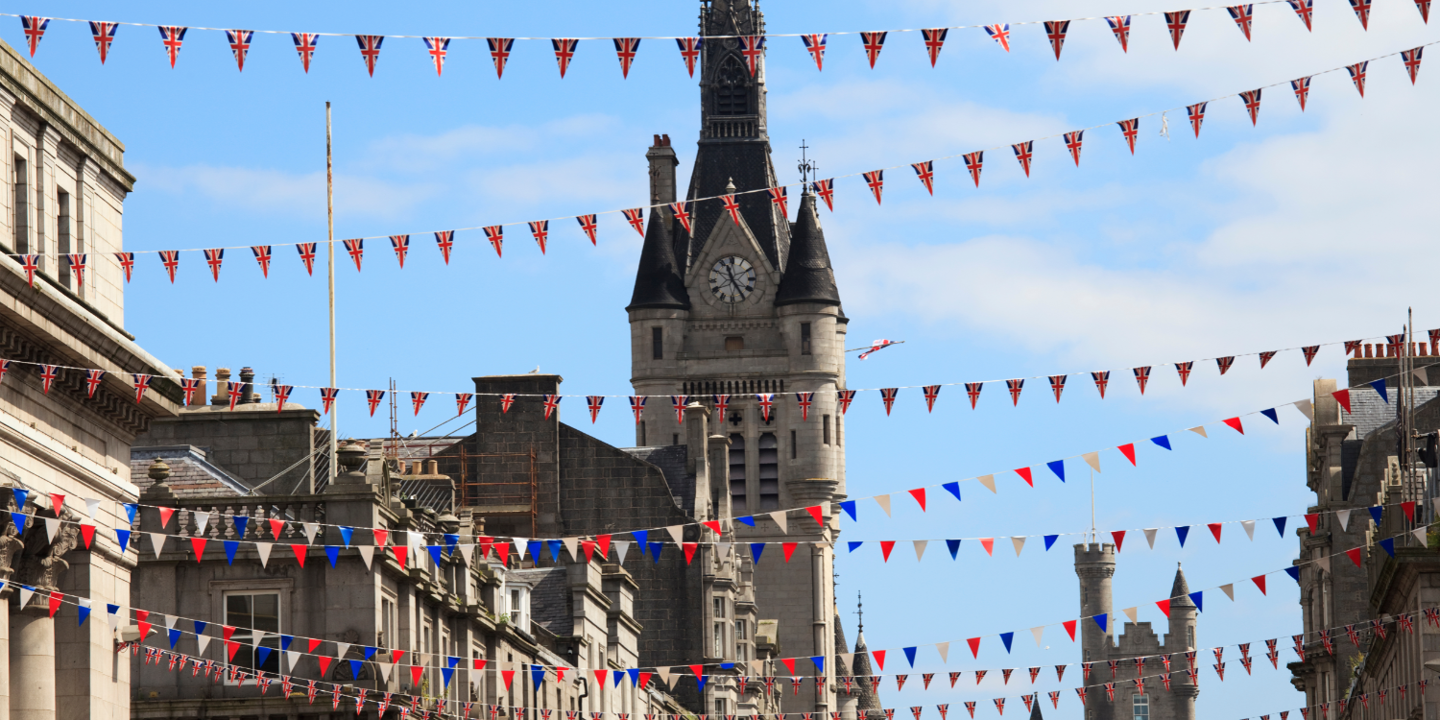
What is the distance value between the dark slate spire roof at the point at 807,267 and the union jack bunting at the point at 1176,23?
8634 cm

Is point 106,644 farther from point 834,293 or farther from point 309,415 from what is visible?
point 834,293

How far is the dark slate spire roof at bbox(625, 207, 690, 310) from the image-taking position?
109 meters

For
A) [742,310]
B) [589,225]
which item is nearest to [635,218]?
[589,225]

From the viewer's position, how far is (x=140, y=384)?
26672 mm

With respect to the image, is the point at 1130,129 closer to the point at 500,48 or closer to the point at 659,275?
the point at 500,48

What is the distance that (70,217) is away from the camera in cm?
2752

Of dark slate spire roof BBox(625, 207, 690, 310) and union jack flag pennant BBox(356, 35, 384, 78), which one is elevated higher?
dark slate spire roof BBox(625, 207, 690, 310)

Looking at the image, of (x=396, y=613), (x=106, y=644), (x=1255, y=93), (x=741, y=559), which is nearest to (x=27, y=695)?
(x=106, y=644)

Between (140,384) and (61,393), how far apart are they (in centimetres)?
96

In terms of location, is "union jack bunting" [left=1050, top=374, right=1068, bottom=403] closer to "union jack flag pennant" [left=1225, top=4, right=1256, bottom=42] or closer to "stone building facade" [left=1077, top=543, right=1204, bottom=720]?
"union jack flag pennant" [left=1225, top=4, right=1256, bottom=42]

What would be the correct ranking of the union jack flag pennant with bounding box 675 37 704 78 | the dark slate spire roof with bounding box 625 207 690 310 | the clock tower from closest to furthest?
the union jack flag pennant with bounding box 675 37 704 78 < the clock tower < the dark slate spire roof with bounding box 625 207 690 310

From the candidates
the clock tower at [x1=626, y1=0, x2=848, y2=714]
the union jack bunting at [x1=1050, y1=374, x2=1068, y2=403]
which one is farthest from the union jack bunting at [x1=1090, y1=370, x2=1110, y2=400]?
the clock tower at [x1=626, y1=0, x2=848, y2=714]

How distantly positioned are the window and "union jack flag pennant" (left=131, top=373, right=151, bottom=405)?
7.15 metres

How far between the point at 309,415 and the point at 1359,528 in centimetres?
2443
